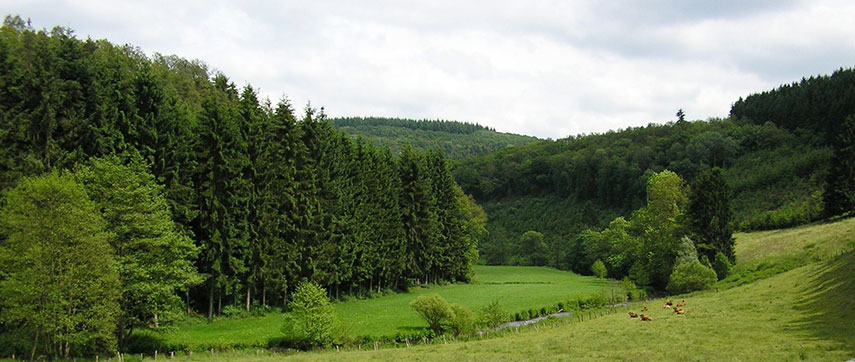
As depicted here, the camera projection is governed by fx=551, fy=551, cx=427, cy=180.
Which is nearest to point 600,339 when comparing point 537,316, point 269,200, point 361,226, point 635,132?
point 537,316

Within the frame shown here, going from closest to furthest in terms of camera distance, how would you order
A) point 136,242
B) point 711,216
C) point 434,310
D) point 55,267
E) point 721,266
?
point 55,267 < point 136,242 < point 434,310 < point 721,266 < point 711,216

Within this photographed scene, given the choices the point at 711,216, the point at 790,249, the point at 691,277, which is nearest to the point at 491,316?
Result: the point at 691,277

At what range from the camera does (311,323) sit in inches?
1437

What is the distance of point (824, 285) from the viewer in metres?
37.0

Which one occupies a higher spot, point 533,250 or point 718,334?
point 718,334

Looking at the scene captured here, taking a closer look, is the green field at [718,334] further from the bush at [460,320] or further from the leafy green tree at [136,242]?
the leafy green tree at [136,242]

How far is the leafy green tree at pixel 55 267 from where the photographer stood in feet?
96.9

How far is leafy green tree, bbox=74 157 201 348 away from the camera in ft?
111

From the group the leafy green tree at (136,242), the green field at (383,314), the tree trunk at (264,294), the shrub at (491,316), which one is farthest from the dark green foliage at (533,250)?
the leafy green tree at (136,242)

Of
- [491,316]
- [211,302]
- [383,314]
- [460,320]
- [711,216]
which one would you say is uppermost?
[711,216]

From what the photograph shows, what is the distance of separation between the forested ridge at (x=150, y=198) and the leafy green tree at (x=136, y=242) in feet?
0.34

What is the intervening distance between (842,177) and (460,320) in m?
56.9

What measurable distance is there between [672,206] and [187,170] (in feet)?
196

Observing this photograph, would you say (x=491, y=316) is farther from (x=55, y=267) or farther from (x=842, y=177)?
(x=842, y=177)
